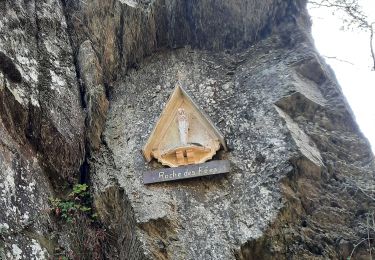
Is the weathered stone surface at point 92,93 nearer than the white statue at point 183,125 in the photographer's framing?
No

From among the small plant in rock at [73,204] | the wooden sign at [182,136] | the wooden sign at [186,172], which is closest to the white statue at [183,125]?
the wooden sign at [182,136]

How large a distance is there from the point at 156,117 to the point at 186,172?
1.24 meters

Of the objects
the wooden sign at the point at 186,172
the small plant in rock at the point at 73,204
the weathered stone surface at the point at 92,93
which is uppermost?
the weathered stone surface at the point at 92,93

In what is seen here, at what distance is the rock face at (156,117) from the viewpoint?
5.46m

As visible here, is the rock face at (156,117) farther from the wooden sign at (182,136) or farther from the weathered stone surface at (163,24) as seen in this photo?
the wooden sign at (182,136)

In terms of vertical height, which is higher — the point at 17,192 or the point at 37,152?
the point at 37,152

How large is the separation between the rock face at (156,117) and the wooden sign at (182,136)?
213 mm

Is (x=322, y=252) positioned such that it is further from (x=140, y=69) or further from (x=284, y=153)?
(x=140, y=69)

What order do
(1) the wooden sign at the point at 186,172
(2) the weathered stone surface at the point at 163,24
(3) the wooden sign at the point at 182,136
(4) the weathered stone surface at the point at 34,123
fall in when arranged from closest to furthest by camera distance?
(4) the weathered stone surface at the point at 34,123, (1) the wooden sign at the point at 186,172, (3) the wooden sign at the point at 182,136, (2) the weathered stone surface at the point at 163,24

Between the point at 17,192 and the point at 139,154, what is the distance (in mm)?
1894

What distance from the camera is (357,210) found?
581 centimetres

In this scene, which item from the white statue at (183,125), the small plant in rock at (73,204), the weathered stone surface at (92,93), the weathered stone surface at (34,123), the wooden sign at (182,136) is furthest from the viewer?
the weathered stone surface at (92,93)

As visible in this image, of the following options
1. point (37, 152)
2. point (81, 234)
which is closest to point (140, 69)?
point (37, 152)

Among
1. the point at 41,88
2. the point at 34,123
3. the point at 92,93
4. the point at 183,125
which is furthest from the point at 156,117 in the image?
the point at 34,123
